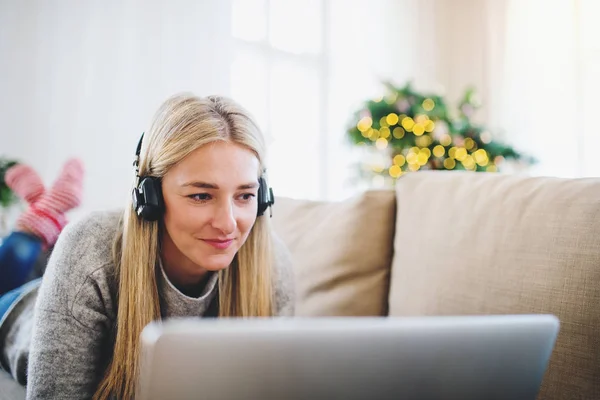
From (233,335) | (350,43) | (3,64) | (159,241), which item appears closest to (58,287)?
(159,241)

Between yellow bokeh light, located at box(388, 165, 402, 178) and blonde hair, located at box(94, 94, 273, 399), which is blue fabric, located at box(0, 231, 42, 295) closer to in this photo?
blonde hair, located at box(94, 94, 273, 399)

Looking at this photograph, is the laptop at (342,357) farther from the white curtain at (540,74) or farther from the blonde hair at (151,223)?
the white curtain at (540,74)

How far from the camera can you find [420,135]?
2961 millimetres

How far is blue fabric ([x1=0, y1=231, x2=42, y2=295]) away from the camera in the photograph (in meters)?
1.56

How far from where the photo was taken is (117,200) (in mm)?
2986

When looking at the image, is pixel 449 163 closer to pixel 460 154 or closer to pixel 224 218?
pixel 460 154

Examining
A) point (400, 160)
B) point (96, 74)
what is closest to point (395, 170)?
point (400, 160)

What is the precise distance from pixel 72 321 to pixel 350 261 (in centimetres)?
63

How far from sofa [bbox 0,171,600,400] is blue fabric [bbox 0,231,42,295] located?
17.4 inches

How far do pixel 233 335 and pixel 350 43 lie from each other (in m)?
3.87

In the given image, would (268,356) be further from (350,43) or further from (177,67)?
(350,43)

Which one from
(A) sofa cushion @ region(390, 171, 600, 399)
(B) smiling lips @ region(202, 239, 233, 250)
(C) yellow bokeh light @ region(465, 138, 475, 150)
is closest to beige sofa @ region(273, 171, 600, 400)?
(A) sofa cushion @ region(390, 171, 600, 399)

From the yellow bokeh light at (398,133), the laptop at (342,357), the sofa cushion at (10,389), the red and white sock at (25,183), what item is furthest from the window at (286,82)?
the laptop at (342,357)

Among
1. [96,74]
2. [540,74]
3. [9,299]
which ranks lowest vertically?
[9,299]
